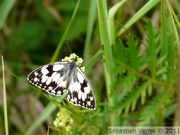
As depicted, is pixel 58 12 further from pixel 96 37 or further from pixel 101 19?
pixel 101 19

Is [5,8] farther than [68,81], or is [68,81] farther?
[5,8]

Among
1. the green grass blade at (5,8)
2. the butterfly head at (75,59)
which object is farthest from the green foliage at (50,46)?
the butterfly head at (75,59)

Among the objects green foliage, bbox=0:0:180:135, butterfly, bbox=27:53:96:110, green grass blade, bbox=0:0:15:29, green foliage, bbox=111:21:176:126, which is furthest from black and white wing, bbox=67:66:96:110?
green grass blade, bbox=0:0:15:29

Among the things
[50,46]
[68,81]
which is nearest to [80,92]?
[68,81]

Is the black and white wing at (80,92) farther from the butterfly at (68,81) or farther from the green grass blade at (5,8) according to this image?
the green grass blade at (5,8)

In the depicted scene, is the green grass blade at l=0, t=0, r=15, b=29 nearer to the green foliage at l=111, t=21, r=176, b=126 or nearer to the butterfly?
the butterfly

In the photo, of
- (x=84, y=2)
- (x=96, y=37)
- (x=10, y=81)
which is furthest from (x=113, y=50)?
(x=10, y=81)

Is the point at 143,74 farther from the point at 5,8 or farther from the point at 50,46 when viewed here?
the point at 50,46
